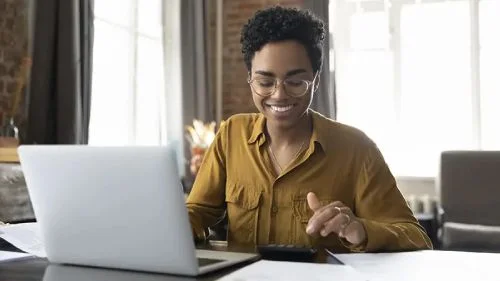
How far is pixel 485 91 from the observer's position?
4426 mm

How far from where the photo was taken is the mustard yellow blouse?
1.41 meters

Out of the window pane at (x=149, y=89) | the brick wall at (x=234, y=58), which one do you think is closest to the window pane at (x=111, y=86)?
the window pane at (x=149, y=89)

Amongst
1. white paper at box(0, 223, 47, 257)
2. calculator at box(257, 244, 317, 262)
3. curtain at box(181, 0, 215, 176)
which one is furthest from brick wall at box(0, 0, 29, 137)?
calculator at box(257, 244, 317, 262)

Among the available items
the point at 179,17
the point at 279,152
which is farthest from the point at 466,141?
the point at 279,152

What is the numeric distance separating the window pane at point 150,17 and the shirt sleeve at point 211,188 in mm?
3121

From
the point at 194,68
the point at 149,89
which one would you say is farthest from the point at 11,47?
the point at 194,68

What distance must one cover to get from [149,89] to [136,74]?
23 centimetres

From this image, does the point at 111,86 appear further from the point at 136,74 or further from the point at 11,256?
the point at 11,256

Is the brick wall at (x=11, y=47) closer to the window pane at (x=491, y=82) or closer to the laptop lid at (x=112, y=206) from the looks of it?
the laptop lid at (x=112, y=206)

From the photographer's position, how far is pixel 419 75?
455cm

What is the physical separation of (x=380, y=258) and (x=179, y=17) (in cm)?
396

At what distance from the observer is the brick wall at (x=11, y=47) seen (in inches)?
122

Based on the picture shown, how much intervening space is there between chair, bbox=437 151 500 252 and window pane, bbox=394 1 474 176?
86 cm

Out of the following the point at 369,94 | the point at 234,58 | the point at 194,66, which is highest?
the point at 234,58
